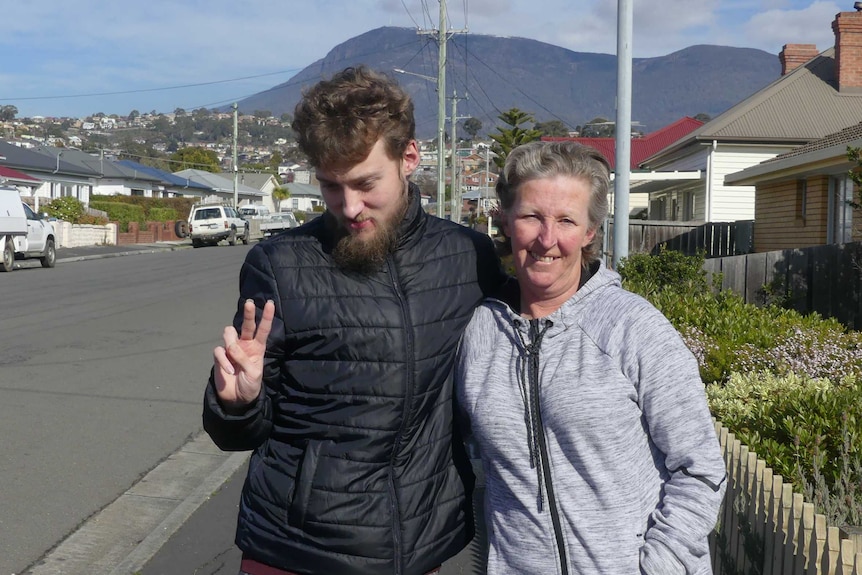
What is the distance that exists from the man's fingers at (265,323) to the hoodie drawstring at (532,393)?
2.04 ft

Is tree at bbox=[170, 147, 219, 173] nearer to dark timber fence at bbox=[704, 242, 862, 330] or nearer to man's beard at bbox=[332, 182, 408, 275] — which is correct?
dark timber fence at bbox=[704, 242, 862, 330]

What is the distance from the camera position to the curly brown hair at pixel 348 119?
8.22ft

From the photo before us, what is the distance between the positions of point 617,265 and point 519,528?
28.5ft

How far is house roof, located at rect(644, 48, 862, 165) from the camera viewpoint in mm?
28688

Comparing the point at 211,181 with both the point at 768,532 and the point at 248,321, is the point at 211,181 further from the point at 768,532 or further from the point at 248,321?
the point at 248,321

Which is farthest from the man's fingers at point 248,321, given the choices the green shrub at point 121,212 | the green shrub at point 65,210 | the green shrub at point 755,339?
the green shrub at point 121,212

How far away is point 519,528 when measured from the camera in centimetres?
241

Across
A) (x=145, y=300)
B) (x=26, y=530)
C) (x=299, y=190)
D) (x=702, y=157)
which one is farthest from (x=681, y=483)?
(x=299, y=190)

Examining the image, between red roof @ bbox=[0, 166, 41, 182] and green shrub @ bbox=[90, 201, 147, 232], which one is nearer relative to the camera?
red roof @ bbox=[0, 166, 41, 182]

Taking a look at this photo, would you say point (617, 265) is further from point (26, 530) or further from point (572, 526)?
point (572, 526)

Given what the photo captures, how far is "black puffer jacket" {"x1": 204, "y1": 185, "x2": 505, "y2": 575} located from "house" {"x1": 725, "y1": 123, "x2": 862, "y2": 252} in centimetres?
1544

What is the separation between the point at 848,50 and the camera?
2822 cm

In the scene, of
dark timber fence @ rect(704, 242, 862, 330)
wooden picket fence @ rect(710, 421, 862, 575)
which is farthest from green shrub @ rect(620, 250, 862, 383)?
dark timber fence @ rect(704, 242, 862, 330)

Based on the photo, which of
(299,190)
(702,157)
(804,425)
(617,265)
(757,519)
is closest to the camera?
(757,519)
